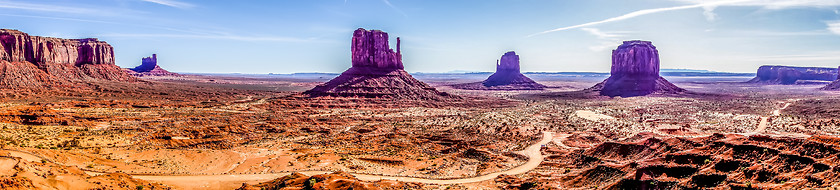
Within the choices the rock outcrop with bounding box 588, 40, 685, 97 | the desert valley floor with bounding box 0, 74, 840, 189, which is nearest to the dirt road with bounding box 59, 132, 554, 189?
the desert valley floor with bounding box 0, 74, 840, 189

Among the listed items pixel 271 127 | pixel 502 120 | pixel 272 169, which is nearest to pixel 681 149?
pixel 272 169

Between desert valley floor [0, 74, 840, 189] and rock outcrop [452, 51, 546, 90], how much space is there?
9044cm

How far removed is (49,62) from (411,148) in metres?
113

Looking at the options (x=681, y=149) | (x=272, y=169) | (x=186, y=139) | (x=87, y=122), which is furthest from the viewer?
(x=87, y=122)

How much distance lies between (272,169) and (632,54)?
115 meters

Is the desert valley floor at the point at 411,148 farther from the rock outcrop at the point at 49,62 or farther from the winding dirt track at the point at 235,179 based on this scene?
the rock outcrop at the point at 49,62

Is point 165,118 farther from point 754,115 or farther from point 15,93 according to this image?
point 754,115

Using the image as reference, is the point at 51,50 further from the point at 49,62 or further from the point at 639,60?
the point at 639,60

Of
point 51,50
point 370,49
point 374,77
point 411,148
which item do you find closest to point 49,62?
point 51,50

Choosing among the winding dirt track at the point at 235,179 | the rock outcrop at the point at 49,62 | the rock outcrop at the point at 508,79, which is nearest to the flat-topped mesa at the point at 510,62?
the rock outcrop at the point at 508,79

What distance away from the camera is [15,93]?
79812 mm

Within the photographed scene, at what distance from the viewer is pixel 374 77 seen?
89.7 meters

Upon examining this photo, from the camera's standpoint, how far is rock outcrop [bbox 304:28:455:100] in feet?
A: 277

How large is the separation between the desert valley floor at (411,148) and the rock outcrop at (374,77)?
41.6ft
